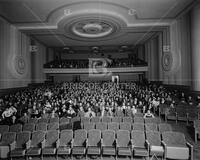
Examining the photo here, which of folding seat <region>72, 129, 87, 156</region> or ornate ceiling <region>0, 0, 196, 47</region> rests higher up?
A: ornate ceiling <region>0, 0, 196, 47</region>

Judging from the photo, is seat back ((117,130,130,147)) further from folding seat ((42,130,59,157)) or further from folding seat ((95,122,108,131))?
folding seat ((42,130,59,157))

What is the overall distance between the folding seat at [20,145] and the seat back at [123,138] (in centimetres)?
283

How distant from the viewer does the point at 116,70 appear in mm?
22281

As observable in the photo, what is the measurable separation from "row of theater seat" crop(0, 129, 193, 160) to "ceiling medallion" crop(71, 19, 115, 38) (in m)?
9.52

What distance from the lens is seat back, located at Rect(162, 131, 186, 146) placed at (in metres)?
4.94

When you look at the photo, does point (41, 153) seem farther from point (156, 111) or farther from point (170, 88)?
point (170, 88)

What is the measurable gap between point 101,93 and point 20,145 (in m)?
9.11

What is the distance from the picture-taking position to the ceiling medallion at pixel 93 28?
513 inches

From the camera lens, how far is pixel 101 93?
1393 cm

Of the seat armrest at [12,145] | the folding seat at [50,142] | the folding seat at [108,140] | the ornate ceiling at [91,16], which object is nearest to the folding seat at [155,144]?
the folding seat at [108,140]

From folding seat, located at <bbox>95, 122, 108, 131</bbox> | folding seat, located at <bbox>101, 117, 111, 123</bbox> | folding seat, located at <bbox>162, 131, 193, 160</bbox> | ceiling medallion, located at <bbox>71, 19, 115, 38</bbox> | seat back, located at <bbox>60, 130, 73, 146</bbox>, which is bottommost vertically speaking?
folding seat, located at <bbox>162, 131, 193, 160</bbox>

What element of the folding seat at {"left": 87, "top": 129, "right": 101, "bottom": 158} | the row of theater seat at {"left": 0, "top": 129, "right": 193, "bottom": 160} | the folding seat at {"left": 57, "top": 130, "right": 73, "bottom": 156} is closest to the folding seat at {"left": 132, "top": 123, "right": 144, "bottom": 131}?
the row of theater seat at {"left": 0, "top": 129, "right": 193, "bottom": 160}

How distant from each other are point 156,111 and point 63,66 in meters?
16.1

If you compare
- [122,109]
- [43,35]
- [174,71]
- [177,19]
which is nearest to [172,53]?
[174,71]
